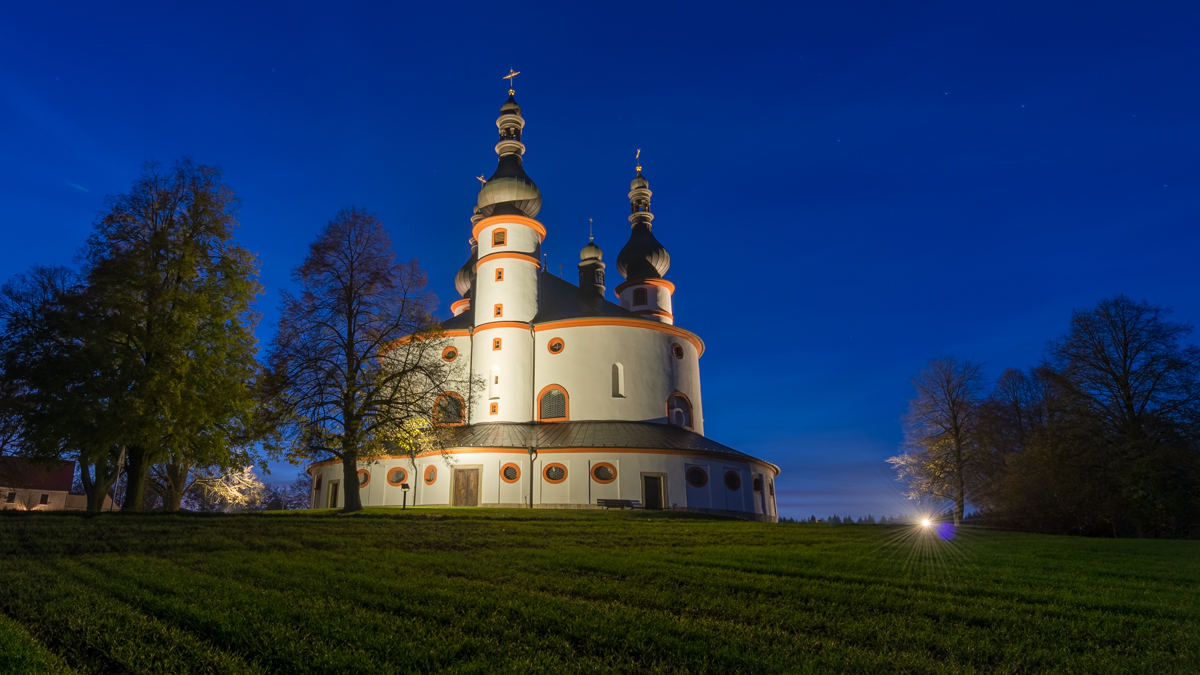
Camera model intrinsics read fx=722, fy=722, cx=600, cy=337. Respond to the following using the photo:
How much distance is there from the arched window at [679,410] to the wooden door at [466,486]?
37.7 ft

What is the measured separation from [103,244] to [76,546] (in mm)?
13420

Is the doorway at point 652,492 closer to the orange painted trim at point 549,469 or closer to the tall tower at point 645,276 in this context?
the orange painted trim at point 549,469

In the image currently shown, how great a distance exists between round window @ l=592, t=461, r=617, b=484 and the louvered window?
231 inches

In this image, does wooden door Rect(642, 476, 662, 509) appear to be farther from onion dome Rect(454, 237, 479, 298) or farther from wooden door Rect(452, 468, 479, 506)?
onion dome Rect(454, 237, 479, 298)

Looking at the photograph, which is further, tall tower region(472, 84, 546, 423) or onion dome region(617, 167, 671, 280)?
onion dome region(617, 167, 671, 280)

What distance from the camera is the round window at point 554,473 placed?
34.1m

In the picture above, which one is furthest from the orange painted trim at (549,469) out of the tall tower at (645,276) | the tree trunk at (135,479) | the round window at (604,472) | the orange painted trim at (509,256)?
the tall tower at (645,276)

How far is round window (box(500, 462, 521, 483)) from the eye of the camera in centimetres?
3422

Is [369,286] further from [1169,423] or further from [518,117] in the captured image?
[1169,423]

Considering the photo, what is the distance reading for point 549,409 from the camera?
131 feet

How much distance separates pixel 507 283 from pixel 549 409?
7737mm

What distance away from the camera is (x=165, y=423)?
20422 millimetres

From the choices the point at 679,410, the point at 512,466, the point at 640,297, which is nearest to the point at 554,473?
the point at 512,466

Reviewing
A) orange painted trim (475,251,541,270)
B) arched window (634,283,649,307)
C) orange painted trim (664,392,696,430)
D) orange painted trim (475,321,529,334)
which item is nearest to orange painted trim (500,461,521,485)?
orange painted trim (475,321,529,334)
